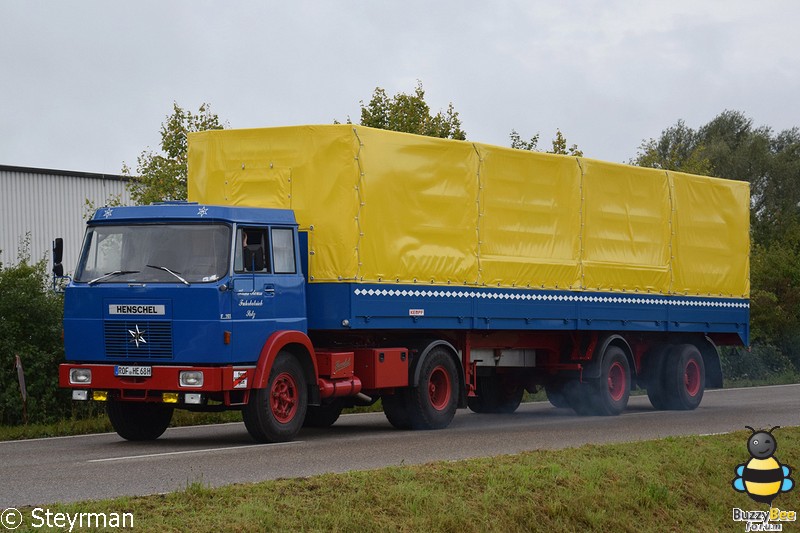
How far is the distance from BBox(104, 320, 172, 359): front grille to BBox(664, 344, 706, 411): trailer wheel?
11324 millimetres

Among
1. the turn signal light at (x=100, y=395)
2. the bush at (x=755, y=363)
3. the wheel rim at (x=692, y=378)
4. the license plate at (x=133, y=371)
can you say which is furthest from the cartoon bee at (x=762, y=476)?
the bush at (x=755, y=363)

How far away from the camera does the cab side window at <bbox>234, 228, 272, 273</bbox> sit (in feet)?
51.9

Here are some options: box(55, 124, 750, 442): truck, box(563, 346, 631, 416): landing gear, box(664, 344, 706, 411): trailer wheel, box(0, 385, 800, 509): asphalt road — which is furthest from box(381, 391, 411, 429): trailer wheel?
box(664, 344, 706, 411): trailer wheel

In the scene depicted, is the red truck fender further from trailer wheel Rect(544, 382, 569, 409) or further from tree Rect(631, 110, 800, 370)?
tree Rect(631, 110, 800, 370)

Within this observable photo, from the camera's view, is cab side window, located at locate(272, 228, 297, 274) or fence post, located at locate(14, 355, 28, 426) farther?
fence post, located at locate(14, 355, 28, 426)

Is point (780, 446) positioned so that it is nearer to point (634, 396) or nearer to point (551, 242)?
point (551, 242)

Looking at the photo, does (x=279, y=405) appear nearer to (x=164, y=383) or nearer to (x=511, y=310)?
(x=164, y=383)

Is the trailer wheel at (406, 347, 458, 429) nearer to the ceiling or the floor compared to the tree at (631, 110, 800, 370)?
nearer to the floor

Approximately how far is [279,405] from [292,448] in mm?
1019

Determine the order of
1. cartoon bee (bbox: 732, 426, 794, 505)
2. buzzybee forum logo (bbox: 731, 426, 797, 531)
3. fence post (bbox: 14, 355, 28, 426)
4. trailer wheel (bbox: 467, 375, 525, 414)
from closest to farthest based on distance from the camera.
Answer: buzzybee forum logo (bbox: 731, 426, 797, 531)
cartoon bee (bbox: 732, 426, 794, 505)
fence post (bbox: 14, 355, 28, 426)
trailer wheel (bbox: 467, 375, 525, 414)

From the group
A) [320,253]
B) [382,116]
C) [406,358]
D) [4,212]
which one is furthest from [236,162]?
[4,212]

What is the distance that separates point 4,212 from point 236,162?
24.7 m

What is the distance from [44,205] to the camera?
4212 centimetres

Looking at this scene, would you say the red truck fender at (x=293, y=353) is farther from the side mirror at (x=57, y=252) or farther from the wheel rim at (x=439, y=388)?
the side mirror at (x=57, y=252)
